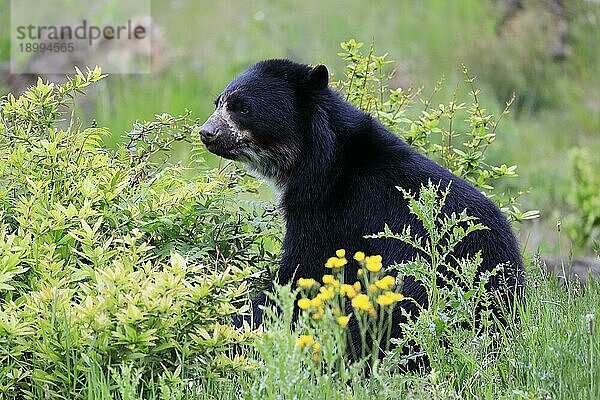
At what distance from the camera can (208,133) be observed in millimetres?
5117

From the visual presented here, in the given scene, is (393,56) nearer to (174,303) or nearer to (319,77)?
(319,77)

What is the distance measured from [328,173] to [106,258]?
1.42 m

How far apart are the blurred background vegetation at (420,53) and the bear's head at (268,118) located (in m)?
5.99

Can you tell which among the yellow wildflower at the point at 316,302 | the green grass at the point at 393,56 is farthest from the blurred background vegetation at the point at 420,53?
the yellow wildflower at the point at 316,302

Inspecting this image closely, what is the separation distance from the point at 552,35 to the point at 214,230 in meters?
9.41

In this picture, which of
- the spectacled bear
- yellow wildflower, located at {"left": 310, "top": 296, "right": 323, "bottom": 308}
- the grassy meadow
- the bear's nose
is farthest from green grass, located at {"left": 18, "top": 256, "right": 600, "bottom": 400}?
the bear's nose

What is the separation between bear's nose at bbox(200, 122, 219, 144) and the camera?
512 centimetres

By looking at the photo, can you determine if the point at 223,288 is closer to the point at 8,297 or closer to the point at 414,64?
the point at 8,297

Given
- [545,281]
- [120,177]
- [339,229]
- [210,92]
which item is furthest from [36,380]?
[210,92]

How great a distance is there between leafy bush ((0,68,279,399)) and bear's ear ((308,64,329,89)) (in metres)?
0.73

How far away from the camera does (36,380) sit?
361 centimetres

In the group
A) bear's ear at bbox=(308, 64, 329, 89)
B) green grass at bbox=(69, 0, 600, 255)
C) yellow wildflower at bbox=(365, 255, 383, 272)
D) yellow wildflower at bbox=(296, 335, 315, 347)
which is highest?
bear's ear at bbox=(308, 64, 329, 89)

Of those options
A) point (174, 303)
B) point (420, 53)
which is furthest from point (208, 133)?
point (420, 53)

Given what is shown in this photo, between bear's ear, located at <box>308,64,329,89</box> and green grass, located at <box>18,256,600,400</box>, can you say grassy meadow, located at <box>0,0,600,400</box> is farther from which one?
bear's ear, located at <box>308,64,329,89</box>
